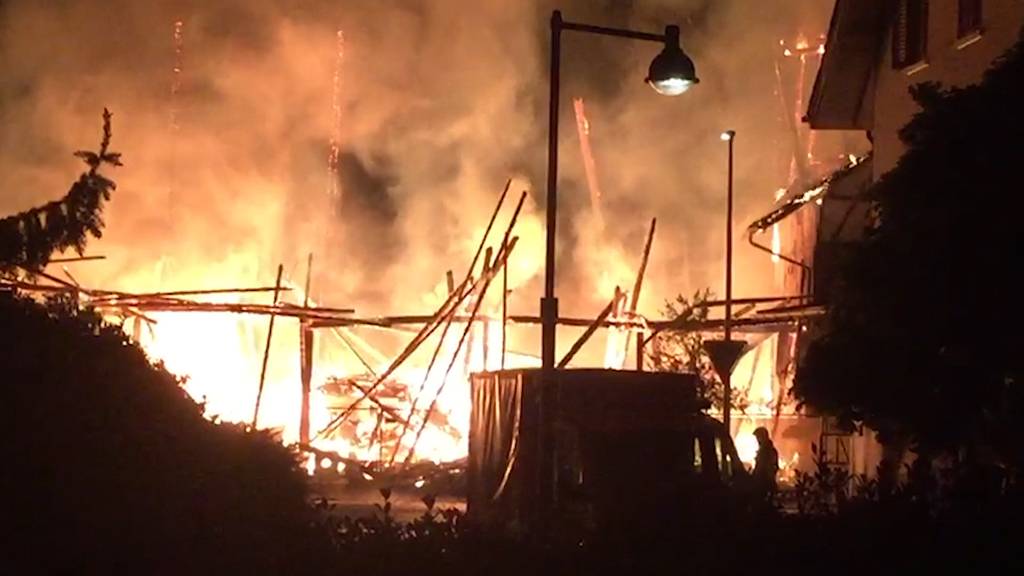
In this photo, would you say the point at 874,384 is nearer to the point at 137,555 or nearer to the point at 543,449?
the point at 543,449

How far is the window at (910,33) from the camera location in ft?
58.2

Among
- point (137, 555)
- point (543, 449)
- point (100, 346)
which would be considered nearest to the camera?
point (137, 555)

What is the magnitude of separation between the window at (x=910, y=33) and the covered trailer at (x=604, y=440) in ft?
20.8

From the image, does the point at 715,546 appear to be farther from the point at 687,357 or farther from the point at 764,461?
the point at 687,357

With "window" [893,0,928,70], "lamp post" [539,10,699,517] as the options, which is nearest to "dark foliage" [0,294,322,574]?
"lamp post" [539,10,699,517]

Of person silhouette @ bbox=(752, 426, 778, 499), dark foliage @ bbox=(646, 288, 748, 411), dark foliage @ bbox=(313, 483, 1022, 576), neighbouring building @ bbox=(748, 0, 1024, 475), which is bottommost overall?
dark foliage @ bbox=(313, 483, 1022, 576)

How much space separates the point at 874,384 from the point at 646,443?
293cm

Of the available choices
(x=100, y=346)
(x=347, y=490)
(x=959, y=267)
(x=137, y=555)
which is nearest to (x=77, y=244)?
(x=100, y=346)

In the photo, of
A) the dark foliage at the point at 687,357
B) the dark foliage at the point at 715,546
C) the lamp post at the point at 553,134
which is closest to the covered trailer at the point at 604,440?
the lamp post at the point at 553,134

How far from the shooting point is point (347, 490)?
24438 mm

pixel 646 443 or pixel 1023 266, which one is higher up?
pixel 1023 266

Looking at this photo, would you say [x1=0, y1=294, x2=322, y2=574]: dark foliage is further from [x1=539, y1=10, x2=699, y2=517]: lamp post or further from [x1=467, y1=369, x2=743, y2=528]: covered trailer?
[x1=467, y1=369, x2=743, y2=528]: covered trailer

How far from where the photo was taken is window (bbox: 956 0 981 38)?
16125mm

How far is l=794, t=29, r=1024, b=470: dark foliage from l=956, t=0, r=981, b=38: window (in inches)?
228
